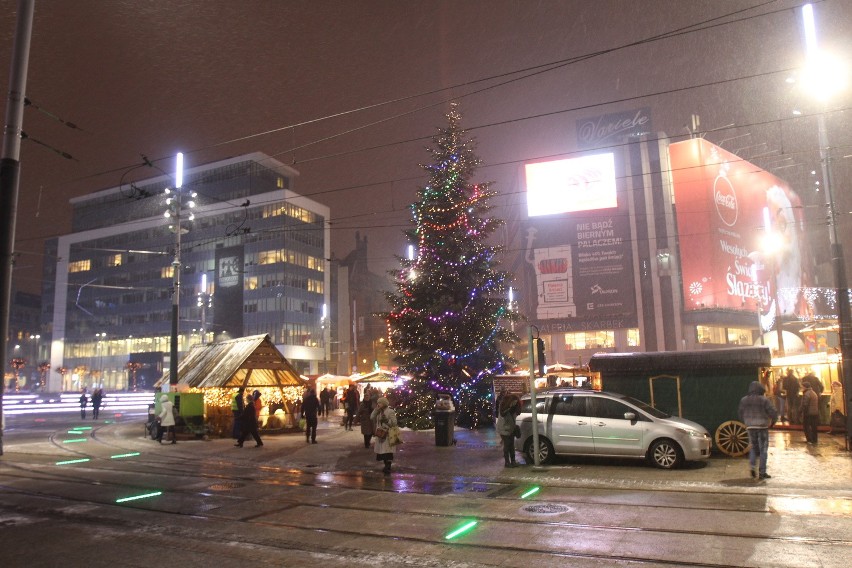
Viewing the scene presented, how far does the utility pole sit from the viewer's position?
52.5 feet

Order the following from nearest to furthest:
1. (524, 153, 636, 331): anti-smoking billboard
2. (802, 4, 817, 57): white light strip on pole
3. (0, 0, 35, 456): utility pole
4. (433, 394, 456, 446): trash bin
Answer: (0, 0, 35, 456): utility pole < (802, 4, 817, 57): white light strip on pole < (433, 394, 456, 446): trash bin < (524, 153, 636, 331): anti-smoking billboard

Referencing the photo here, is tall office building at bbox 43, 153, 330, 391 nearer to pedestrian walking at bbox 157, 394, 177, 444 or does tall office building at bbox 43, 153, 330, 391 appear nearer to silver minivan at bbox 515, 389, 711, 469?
pedestrian walking at bbox 157, 394, 177, 444

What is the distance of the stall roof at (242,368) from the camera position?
2173 centimetres

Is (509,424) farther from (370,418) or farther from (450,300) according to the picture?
(450,300)

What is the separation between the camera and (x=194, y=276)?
86.4m

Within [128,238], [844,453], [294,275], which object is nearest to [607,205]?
[294,275]

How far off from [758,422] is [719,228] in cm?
6501

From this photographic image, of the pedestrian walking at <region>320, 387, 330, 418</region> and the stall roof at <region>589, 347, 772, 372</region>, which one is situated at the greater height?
the stall roof at <region>589, 347, 772, 372</region>

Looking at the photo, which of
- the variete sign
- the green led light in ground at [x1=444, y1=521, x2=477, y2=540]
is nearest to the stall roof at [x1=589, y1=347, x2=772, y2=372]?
the green led light in ground at [x1=444, y1=521, x2=477, y2=540]

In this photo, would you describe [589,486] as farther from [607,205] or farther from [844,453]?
[607,205]

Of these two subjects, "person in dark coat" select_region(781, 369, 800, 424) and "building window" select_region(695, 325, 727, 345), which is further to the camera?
"building window" select_region(695, 325, 727, 345)

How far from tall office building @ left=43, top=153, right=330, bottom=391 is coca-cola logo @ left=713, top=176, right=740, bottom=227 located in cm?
4661

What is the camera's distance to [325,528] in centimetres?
805

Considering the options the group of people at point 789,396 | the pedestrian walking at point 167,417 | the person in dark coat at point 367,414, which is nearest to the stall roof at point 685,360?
the person in dark coat at point 367,414
